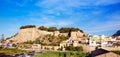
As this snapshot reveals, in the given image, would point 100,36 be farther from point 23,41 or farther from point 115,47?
point 23,41

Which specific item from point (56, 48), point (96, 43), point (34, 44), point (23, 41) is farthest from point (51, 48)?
point (23, 41)

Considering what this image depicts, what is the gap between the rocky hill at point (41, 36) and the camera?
2552 inches

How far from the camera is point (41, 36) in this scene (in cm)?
6681

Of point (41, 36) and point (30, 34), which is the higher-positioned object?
point (30, 34)

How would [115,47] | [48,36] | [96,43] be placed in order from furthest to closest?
1. [48,36]
2. [96,43]
3. [115,47]

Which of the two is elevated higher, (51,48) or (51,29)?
(51,29)

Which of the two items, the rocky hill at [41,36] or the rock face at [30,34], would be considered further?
the rock face at [30,34]

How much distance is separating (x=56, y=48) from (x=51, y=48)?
1.20 meters

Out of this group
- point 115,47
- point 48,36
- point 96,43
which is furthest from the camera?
point 48,36

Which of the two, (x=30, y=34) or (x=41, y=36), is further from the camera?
(x=30, y=34)

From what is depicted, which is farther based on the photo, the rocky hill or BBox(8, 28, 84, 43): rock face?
BBox(8, 28, 84, 43): rock face

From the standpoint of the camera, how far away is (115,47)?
4716cm

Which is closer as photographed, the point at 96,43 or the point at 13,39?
the point at 96,43

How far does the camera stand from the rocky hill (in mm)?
64825
